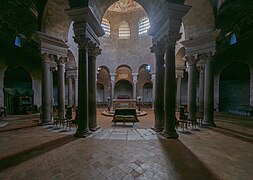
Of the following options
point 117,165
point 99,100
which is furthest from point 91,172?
point 99,100

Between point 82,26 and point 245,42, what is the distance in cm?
1489

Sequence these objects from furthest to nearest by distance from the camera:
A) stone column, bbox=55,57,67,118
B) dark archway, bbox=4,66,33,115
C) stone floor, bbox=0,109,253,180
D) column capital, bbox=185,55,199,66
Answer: dark archway, bbox=4,66,33,115 → stone column, bbox=55,57,67,118 → column capital, bbox=185,55,199,66 → stone floor, bbox=0,109,253,180

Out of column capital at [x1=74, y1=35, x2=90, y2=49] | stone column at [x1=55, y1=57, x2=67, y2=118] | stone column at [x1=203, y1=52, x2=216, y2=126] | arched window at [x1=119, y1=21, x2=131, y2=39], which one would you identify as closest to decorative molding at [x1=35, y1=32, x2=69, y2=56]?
stone column at [x1=55, y1=57, x2=67, y2=118]

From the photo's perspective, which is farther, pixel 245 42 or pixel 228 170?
pixel 245 42

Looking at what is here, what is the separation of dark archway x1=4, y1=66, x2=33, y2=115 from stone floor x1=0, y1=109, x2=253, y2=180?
9898 millimetres

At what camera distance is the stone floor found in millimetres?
3191

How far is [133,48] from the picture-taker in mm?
21078

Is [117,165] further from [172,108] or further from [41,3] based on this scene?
[41,3]

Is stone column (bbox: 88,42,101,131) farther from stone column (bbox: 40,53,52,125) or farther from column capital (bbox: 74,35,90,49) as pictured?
stone column (bbox: 40,53,52,125)

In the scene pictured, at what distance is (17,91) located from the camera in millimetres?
14398

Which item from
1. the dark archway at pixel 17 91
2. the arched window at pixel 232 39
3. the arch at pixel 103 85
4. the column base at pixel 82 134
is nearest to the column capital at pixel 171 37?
the column base at pixel 82 134

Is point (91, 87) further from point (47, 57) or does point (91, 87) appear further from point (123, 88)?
point (123, 88)

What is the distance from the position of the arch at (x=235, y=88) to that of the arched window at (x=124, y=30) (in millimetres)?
13801

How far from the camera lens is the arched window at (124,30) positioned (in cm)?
2167
